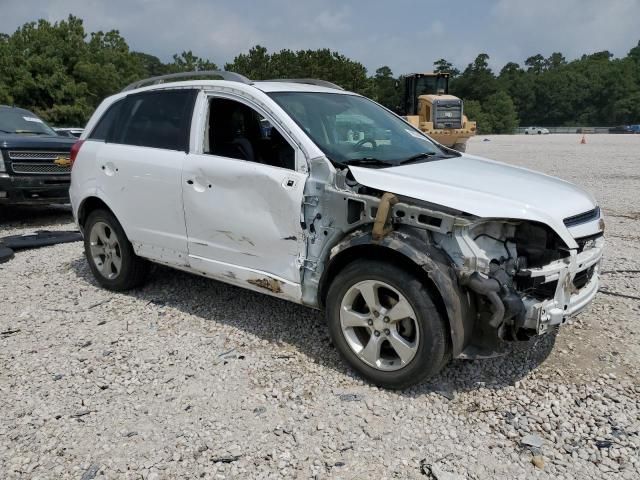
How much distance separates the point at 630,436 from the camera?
9.59 feet

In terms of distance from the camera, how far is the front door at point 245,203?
12.1ft

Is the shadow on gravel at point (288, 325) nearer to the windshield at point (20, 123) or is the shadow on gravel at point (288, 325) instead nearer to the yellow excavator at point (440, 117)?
the windshield at point (20, 123)

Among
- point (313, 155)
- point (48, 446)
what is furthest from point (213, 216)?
point (48, 446)

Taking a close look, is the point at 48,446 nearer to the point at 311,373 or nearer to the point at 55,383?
the point at 55,383

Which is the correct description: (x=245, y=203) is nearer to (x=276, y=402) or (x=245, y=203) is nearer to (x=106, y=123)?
(x=276, y=402)

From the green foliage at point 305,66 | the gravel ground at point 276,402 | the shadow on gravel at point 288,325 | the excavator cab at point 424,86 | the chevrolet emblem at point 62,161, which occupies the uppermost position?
the green foliage at point 305,66

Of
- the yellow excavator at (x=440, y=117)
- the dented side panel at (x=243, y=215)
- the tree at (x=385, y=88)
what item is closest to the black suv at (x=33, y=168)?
the dented side panel at (x=243, y=215)

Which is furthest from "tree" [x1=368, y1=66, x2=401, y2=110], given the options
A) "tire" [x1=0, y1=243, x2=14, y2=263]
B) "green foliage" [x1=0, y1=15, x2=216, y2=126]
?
"tire" [x1=0, y1=243, x2=14, y2=263]

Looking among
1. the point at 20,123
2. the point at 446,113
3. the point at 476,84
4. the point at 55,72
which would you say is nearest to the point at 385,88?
the point at 476,84

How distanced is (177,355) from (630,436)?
293 cm

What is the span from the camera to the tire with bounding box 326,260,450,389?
314 centimetres

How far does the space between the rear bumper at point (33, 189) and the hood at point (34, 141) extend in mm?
475

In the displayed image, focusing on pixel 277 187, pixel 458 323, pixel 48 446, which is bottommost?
pixel 48 446

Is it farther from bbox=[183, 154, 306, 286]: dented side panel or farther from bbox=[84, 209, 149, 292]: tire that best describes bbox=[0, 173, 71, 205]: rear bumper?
bbox=[183, 154, 306, 286]: dented side panel
